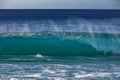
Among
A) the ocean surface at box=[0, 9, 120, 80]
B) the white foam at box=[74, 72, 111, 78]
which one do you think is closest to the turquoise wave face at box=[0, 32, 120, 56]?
the ocean surface at box=[0, 9, 120, 80]

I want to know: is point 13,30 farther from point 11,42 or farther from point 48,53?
point 48,53

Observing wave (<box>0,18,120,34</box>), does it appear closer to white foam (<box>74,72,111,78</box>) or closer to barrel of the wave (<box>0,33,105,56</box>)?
barrel of the wave (<box>0,33,105,56</box>)

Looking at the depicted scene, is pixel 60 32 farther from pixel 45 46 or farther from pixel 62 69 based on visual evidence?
pixel 62 69

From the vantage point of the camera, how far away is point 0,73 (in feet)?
4.66

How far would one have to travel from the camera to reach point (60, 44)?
167 centimetres

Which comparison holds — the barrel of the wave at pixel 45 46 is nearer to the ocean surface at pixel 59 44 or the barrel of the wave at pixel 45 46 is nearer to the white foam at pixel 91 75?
the ocean surface at pixel 59 44

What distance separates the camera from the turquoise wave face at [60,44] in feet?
5.34

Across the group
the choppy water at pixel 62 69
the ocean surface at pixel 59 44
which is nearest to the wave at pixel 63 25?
the ocean surface at pixel 59 44

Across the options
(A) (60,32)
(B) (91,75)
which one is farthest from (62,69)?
(A) (60,32)

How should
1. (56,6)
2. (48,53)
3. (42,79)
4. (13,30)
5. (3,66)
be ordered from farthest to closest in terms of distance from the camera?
(56,6)
(13,30)
(48,53)
(3,66)
(42,79)

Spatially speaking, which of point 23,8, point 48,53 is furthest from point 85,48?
point 23,8

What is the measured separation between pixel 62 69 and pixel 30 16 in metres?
0.50

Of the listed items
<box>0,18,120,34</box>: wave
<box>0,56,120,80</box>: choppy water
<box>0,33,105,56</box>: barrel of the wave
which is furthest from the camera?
<box>0,18,120,34</box>: wave

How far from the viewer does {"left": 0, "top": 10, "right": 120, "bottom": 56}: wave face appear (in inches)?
64.8
